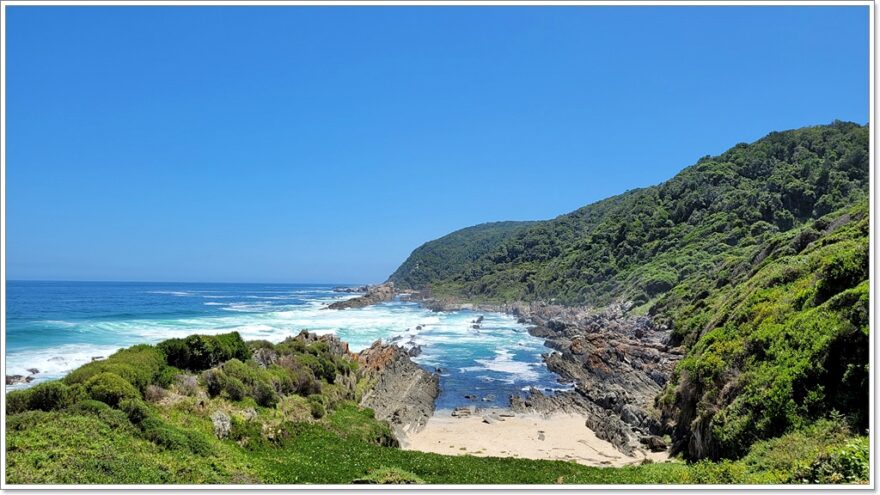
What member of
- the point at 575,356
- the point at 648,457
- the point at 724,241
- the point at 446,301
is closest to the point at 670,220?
the point at 724,241

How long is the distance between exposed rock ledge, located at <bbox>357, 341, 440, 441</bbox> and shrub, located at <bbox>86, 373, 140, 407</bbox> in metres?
12.8

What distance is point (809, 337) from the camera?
46.6 ft

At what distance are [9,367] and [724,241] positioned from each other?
81728mm

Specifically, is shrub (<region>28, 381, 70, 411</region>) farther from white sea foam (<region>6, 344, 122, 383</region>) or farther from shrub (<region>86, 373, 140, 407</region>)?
white sea foam (<region>6, 344, 122, 383</region>)

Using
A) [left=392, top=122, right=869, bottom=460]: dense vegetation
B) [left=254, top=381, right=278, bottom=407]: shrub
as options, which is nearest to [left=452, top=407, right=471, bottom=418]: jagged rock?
[left=392, top=122, right=869, bottom=460]: dense vegetation

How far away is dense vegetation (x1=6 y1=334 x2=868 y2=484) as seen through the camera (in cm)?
1031

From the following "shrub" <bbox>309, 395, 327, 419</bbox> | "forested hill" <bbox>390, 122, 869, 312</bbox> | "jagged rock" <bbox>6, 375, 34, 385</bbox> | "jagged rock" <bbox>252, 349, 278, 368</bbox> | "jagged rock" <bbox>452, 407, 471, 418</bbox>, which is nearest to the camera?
"shrub" <bbox>309, 395, 327, 419</bbox>

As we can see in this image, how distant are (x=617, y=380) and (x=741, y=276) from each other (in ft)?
48.2

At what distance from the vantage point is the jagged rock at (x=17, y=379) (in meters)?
31.6

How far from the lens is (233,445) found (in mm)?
15016

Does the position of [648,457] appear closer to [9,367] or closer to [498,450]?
[498,450]

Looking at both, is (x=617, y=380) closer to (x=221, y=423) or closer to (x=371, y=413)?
(x=371, y=413)

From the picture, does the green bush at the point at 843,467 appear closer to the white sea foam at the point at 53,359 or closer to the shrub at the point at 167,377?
the shrub at the point at 167,377

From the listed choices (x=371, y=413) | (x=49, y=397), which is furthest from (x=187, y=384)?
(x=371, y=413)
